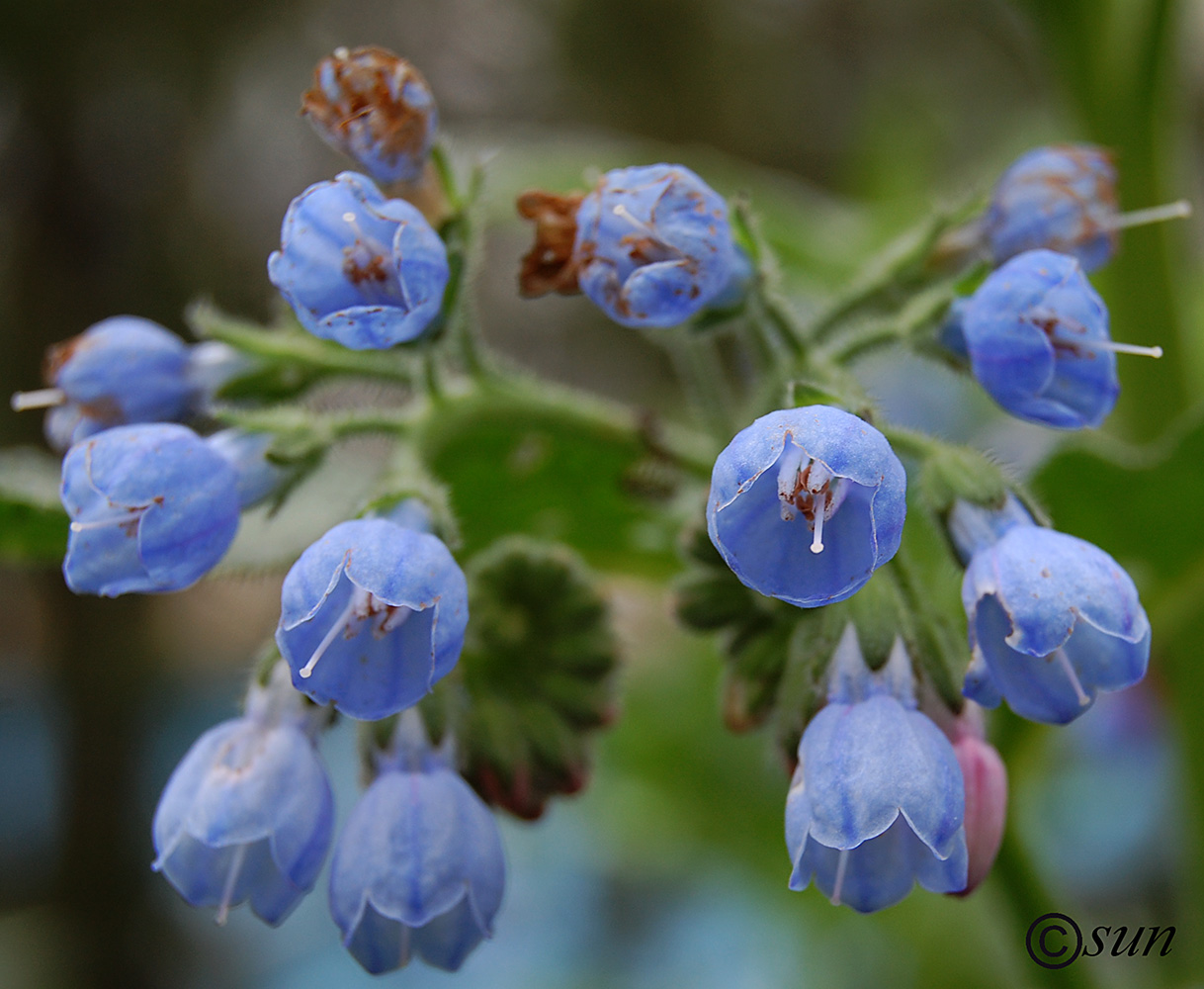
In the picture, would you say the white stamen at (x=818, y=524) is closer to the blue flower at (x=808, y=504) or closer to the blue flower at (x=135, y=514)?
the blue flower at (x=808, y=504)

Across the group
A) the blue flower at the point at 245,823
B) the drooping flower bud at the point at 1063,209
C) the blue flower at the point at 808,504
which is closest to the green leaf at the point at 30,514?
the blue flower at the point at 245,823

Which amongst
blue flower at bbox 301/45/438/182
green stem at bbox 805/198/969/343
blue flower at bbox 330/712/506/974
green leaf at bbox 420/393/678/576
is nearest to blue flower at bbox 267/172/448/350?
blue flower at bbox 301/45/438/182

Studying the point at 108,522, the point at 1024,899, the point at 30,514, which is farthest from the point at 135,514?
the point at 1024,899

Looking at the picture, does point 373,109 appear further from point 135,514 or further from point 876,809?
point 876,809

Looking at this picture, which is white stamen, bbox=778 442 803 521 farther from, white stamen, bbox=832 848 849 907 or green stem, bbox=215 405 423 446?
green stem, bbox=215 405 423 446

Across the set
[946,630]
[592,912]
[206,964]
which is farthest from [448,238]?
[206,964]
